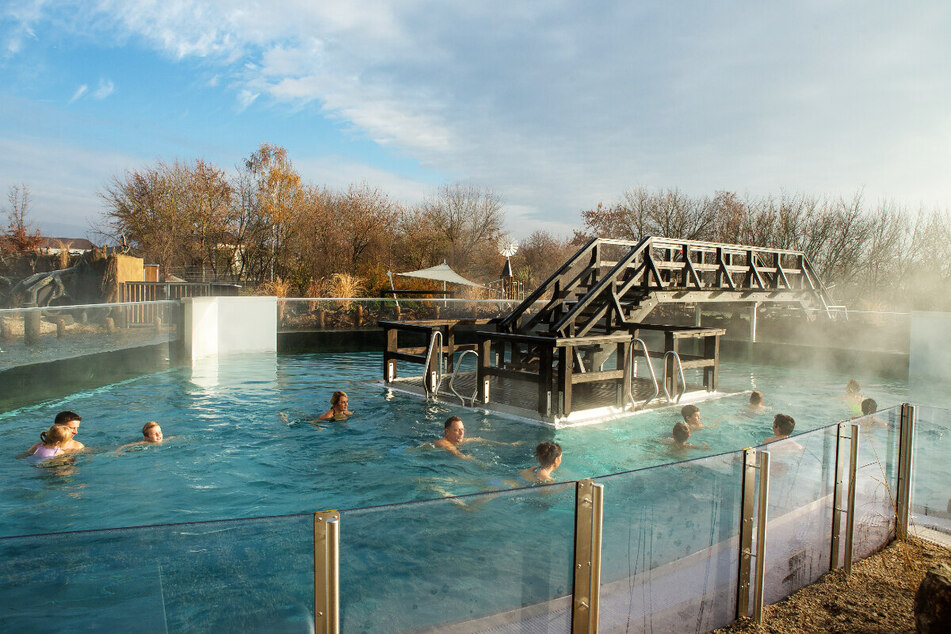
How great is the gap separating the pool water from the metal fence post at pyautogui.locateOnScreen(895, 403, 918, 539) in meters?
2.56

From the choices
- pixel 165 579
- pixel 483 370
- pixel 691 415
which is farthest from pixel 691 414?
pixel 165 579

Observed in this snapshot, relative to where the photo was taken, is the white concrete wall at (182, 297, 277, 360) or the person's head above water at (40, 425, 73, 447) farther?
the white concrete wall at (182, 297, 277, 360)

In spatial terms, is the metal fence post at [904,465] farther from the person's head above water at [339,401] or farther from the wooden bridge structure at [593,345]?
the person's head above water at [339,401]

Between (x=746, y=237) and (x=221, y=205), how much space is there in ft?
84.9

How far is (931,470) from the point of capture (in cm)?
543

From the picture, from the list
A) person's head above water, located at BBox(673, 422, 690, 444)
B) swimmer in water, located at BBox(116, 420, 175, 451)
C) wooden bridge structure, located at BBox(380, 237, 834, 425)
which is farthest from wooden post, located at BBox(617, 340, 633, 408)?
swimmer in water, located at BBox(116, 420, 175, 451)

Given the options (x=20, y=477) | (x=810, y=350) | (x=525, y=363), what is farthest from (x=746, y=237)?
(x=20, y=477)

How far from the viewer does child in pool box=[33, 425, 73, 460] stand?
6.82 metres

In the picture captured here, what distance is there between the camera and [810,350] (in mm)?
15984

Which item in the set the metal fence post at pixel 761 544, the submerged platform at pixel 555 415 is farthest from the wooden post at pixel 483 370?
the metal fence post at pixel 761 544

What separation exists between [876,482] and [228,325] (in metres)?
14.0

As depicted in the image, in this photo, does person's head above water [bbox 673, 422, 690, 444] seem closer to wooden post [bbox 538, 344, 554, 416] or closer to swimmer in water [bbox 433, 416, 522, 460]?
wooden post [bbox 538, 344, 554, 416]

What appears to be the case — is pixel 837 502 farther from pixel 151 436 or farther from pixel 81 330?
pixel 81 330

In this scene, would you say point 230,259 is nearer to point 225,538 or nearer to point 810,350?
point 810,350
